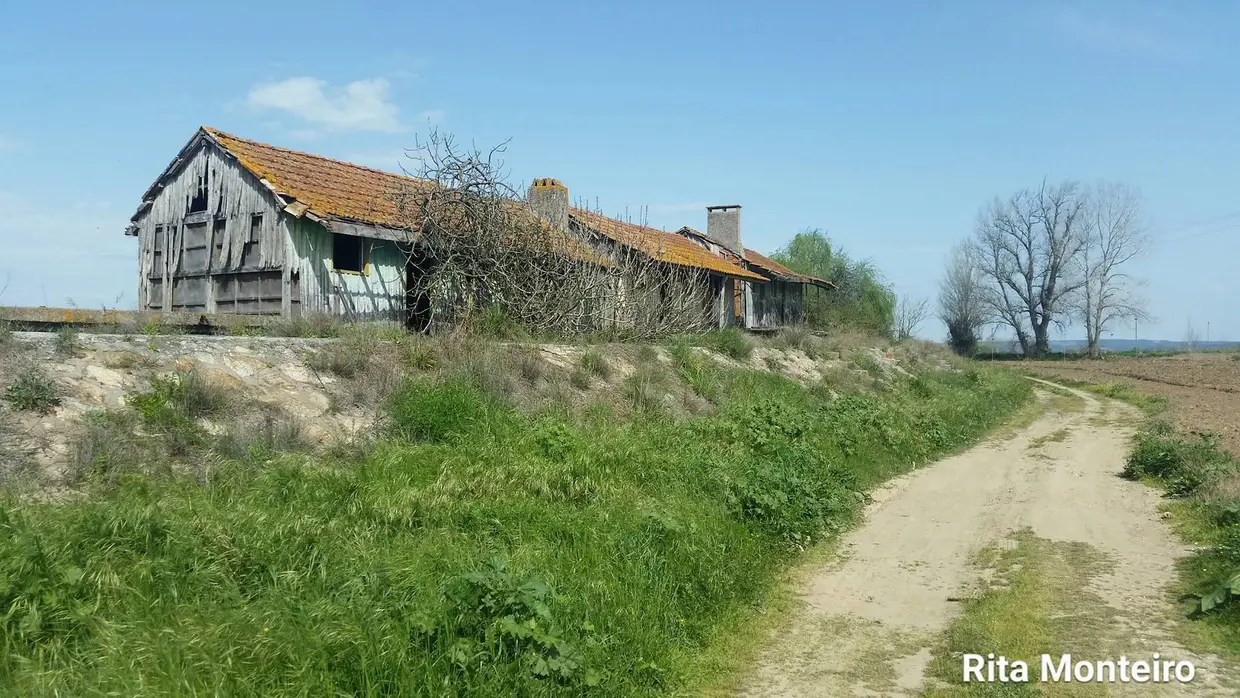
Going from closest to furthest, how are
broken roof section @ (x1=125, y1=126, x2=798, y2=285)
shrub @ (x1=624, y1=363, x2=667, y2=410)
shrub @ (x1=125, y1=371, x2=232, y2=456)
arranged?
1. shrub @ (x1=125, y1=371, x2=232, y2=456)
2. shrub @ (x1=624, y1=363, x2=667, y2=410)
3. broken roof section @ (x1=125, y1=126, x2=798, y2=285)

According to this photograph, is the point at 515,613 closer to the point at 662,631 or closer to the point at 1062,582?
the point at 662,631

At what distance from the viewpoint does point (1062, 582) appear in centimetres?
756

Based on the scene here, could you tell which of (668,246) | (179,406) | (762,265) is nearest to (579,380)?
(179,406)

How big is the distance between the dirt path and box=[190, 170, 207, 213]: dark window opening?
1545 centimetres

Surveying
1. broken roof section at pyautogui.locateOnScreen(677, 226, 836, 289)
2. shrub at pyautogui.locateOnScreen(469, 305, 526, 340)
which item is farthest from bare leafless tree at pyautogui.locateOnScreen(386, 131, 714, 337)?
broken roof section at pyautogui.locateOnScreen(677, 226, 836, 289)

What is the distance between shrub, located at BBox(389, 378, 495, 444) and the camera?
31.2 ft

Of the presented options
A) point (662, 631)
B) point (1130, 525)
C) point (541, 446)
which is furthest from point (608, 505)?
point (1130, 525)

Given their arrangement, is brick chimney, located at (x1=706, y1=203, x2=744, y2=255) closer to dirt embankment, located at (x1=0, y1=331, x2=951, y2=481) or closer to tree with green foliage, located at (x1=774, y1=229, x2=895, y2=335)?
tree with green foliage, located at (x1=774, y1=229, x2=895, y2=335)

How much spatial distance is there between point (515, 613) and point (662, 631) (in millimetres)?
1509

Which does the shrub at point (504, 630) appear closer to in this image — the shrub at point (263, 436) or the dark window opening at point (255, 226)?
the shrub at point (263, 436)

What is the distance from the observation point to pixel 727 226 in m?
37.7

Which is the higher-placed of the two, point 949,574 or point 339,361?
point 339,361

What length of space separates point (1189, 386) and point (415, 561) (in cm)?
3652

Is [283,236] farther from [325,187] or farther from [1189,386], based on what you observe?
[1189,386]
